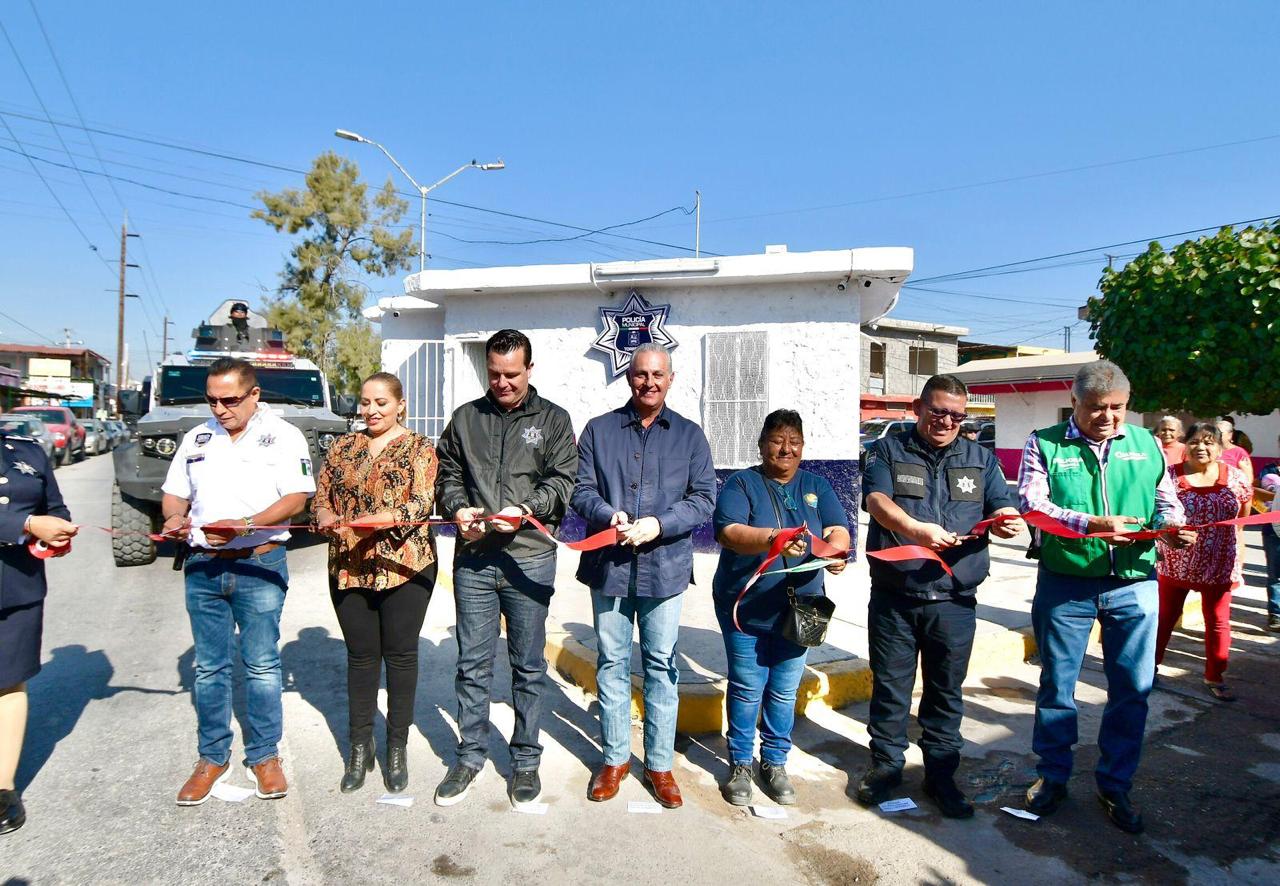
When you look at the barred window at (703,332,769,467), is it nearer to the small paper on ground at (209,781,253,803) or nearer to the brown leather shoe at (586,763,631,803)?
the brown leather shoe at (586,763,631,803)

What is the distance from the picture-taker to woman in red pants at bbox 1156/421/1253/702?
16.9 feet

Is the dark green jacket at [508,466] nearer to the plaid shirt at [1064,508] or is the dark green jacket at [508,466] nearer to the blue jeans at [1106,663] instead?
the plaid shirt at [1064,508]

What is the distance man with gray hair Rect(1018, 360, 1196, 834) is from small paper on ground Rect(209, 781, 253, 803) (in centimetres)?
351

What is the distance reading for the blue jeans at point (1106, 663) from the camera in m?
3.48

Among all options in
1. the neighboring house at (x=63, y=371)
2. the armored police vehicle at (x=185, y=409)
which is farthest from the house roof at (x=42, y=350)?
the armored police vehicle at (x=185, y=409)

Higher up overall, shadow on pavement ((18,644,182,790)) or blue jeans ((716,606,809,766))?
blue jeans ((716,606,809,766))

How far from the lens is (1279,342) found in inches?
367

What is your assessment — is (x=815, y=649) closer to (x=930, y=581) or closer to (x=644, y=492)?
(x=930, y=581)

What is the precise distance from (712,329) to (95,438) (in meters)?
30.4

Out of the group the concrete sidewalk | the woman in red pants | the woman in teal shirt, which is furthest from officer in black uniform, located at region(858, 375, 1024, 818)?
the woman in red pants

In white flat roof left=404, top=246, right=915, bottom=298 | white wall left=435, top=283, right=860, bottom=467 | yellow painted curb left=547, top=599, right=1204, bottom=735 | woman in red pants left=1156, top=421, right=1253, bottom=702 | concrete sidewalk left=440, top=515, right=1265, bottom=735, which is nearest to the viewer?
yellow painted curb left=547, top=599, right=1204, bottom=735

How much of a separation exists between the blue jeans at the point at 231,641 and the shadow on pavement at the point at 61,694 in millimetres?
983

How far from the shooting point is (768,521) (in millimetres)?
3629

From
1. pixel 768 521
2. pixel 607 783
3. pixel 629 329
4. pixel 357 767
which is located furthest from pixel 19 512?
pixel 629 329
